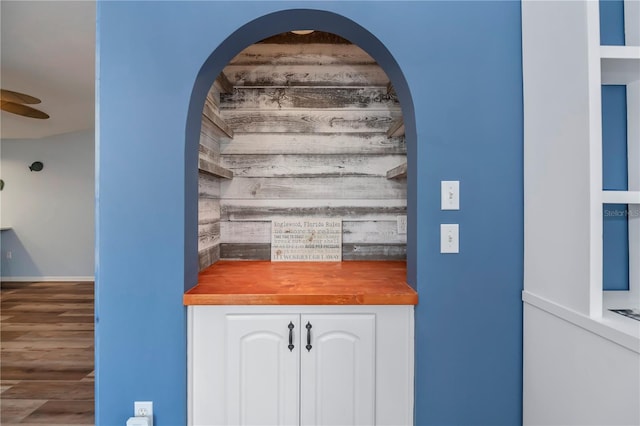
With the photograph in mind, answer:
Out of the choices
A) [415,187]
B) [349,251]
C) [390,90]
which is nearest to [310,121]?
[390,90]

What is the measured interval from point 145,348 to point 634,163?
6.77ft

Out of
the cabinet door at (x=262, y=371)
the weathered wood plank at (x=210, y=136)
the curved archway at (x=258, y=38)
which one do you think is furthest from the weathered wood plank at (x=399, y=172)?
the weathered wood plank at (x=210, y=136)

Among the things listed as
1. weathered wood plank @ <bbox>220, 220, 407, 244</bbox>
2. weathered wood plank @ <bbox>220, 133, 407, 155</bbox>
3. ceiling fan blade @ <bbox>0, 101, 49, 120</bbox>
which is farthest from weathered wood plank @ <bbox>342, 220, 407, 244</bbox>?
ceiling fan blade @ <bbox>0, 101, 49, 120</bbox>

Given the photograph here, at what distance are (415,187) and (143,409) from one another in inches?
57.9

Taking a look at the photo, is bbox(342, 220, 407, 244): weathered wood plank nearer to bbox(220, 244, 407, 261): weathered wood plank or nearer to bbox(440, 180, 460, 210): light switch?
bbox(220, 244, 407, 261): weathered wood plank

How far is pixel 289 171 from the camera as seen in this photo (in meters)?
2.34

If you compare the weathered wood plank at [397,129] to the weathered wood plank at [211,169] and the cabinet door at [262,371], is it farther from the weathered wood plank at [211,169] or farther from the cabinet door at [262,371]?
the cabinet door at [262,371]

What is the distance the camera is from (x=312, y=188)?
7.68 ft

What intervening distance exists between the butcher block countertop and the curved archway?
115 mm

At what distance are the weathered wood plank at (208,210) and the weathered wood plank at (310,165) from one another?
25cm

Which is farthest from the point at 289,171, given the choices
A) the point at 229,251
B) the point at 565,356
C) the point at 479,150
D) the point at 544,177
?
the point at 565,356

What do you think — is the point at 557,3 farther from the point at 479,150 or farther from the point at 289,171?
the point at 289,171

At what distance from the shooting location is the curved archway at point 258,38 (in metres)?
1.52

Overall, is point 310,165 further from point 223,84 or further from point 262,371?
point 262,371
